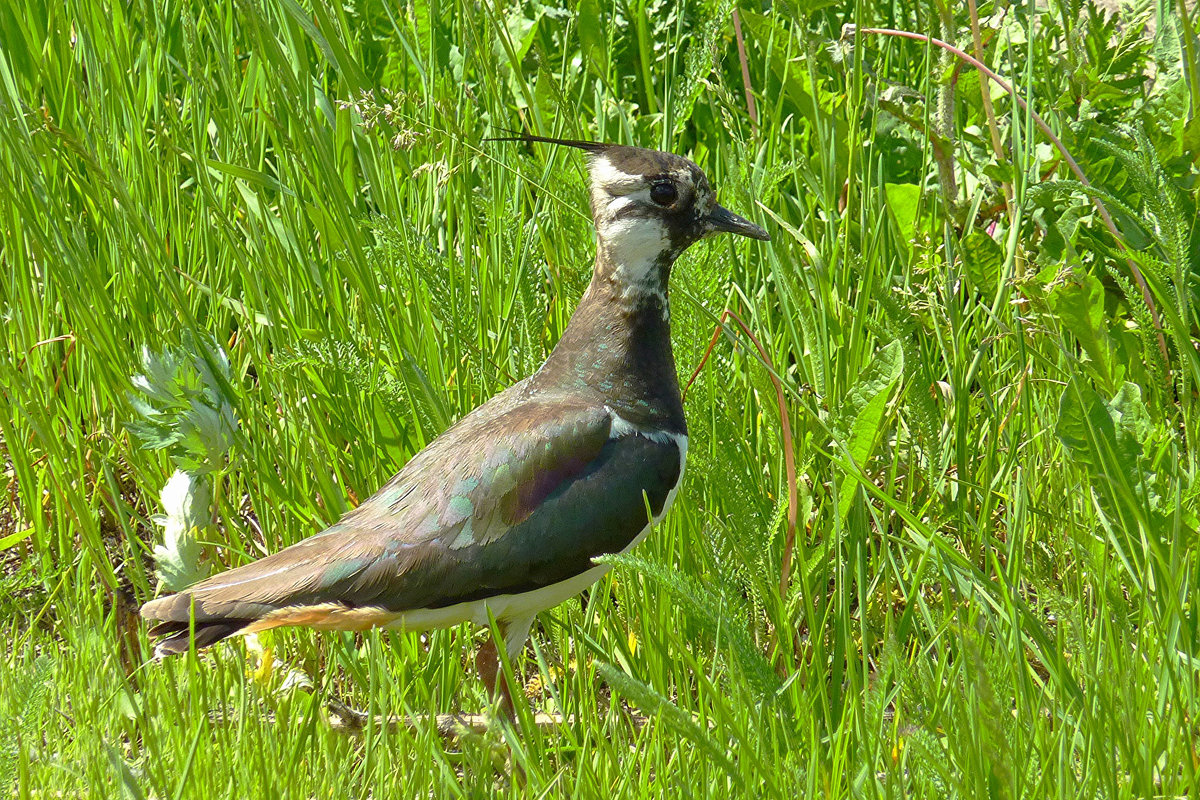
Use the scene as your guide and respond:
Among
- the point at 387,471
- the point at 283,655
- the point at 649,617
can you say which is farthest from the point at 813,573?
the point at 283,655

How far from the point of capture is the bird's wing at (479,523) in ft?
9.02

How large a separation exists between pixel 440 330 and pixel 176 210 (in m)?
0.95

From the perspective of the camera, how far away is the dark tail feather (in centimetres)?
264

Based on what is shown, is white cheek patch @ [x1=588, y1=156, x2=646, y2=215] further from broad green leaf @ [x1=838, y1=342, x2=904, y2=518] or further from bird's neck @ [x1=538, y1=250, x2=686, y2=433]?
broad green leaf @ [x1=838, y1=342, x2=904, y2=518]

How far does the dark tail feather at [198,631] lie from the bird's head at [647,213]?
3.99 feet

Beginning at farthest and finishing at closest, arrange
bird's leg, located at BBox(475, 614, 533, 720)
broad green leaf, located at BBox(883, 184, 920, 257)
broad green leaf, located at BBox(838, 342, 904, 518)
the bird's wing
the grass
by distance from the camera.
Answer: broad green leaf, located at BBox(883, 184, 920, 257) < bird's leg, located at BBox(475, 614, 533, 720) < the bird's wing < broad green leaf, located at BBox(838, 342, 904, 518) < the grass

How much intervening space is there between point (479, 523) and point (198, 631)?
2.12 feet

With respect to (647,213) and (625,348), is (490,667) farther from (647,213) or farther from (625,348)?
(647,213)

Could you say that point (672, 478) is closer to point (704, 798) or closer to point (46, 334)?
point (704, 798)

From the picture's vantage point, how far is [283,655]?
3.28 m

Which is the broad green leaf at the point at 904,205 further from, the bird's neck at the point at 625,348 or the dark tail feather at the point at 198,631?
the dark tail feather at the point at 198,631

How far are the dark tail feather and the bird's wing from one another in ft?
0.08

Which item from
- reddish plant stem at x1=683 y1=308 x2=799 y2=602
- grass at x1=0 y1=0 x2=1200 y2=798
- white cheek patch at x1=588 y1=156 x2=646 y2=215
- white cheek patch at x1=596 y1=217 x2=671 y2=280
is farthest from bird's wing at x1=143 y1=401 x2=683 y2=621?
white cheek patch at x1=588 y1=156 x2=646 y2=215

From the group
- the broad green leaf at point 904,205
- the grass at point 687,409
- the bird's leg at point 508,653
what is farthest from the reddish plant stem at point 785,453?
the broad green leaf at point 904,205
